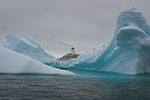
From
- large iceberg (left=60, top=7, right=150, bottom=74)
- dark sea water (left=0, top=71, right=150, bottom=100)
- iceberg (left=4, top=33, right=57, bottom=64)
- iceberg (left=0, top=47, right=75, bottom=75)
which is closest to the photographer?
dark sea water (left=0, top=71, right=150, bottom=100)


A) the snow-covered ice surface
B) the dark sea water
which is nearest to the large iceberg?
the snow-covered ice surface

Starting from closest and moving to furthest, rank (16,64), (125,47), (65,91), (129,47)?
(65,91), (16,64), (129,47), (125,47)

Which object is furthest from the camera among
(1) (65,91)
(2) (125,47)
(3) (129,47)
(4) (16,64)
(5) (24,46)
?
(5) (24,46)

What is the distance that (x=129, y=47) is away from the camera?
63.7 feet

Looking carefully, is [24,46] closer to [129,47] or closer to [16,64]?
[16,64]

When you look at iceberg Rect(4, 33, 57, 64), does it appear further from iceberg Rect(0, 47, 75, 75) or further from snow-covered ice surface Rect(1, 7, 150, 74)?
iceberg Rect(0, 47, 75, 75)

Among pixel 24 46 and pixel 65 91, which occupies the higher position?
pixel 24 46

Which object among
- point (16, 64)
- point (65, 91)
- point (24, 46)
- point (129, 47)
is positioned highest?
point (24, 46)

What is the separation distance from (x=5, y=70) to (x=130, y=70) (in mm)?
12217

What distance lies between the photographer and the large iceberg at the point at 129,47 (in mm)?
17703

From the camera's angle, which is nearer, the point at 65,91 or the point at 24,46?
the point at 65,91

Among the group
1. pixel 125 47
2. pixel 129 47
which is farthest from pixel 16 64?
pixel 129 47

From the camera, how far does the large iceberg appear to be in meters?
17.7

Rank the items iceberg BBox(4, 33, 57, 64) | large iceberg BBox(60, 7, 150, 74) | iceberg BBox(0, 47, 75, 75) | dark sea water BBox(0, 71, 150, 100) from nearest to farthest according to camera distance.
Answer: dark sea water BBox(0, 71, 150, 100), iceberg BBox(0, 47, 75, 75), large iceberg BBox(60, 7, 150, 74), iceberg BBox(4, 33, 57, 64)
